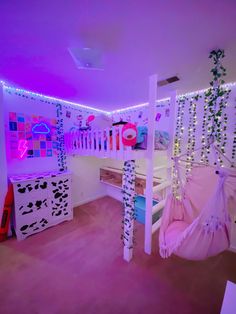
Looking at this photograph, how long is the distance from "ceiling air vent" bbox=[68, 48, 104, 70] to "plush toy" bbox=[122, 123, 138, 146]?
0.70 meters

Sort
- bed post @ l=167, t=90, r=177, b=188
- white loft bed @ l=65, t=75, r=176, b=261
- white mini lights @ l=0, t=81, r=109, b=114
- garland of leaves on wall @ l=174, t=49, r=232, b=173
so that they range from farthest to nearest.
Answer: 1. white mini lights @ l=0, t=81, r=109, b=114
2. bed post @ l=167, t=90, r=177, b=188
3. garland of leaves on wall @ l=174, t=49, r=232, b=173
4. white loft bed @ l=65, t=75, r=176, b=261

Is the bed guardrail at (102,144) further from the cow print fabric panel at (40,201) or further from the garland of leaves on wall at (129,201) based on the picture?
the cow print fabric panel at (40,201)

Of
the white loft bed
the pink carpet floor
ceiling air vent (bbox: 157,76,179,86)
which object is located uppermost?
ceiling air vent (bbox: 157,76,179,86)

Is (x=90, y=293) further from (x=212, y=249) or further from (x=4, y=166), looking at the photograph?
(x=4, y=166)

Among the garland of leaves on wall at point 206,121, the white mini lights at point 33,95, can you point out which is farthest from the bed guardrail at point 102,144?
the garland of leaves on wall at point 206,121

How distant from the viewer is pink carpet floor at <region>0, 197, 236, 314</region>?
4.32ft

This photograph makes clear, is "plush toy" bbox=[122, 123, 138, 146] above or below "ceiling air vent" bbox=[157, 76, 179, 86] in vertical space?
below

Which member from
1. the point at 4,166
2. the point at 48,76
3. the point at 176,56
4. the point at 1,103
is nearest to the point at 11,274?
the point at 4,166

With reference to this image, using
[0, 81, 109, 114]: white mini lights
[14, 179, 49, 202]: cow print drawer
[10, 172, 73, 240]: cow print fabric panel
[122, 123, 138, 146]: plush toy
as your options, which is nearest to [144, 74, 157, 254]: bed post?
[122, 123, 138, 146]: plush toy

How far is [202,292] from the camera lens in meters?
1.45

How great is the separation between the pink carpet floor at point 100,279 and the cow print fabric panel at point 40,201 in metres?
0.23

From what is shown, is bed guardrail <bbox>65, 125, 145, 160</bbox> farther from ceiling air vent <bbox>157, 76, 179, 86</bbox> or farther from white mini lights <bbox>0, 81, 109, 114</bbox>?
ceiling air vent <bbox>157, 76, 179, 86</bbox>

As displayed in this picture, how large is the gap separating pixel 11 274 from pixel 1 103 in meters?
2.29

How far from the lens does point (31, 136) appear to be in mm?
2562
